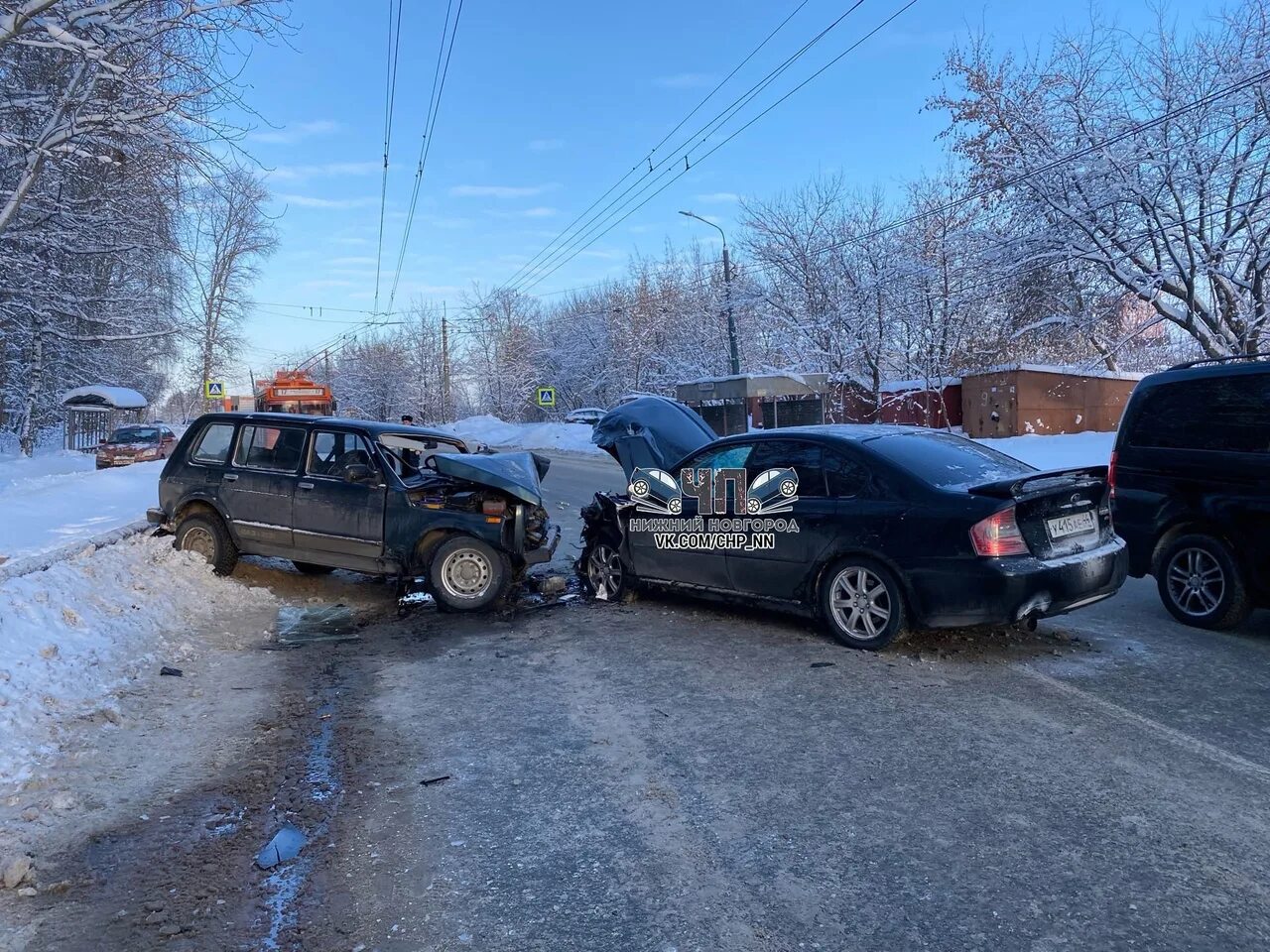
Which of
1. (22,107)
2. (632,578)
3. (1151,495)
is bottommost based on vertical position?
(632,578)

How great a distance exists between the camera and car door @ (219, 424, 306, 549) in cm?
848

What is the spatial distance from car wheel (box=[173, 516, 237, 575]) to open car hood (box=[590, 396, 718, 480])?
4090 mm

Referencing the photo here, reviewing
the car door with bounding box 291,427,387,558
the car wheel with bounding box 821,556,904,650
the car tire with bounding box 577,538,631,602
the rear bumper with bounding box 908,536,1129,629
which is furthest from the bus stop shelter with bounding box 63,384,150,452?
the rear bumper with bounding box 908,536,1129,629

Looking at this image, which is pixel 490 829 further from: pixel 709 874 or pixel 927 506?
pixel 927 506

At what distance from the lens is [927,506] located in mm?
5617

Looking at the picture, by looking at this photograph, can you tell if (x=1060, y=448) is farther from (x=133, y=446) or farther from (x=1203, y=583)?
(x=133, y=446)

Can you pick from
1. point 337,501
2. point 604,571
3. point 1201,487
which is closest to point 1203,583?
point 1201,487

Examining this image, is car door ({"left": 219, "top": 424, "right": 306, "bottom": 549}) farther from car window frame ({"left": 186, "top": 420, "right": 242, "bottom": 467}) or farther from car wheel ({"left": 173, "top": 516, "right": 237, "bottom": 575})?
car wheel ({"left": 173, "top": 516, "right": 237, "bottom": 575})

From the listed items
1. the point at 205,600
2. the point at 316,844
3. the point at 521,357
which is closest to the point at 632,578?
the point at 205,600

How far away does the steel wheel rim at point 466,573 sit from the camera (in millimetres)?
7871

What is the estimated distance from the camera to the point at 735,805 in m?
3.75

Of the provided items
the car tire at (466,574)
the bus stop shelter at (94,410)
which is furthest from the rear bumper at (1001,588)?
the bus stop shelter at (94,410)

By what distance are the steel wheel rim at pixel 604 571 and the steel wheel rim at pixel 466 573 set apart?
3.10 feet

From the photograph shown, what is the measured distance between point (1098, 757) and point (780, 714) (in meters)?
1.59
